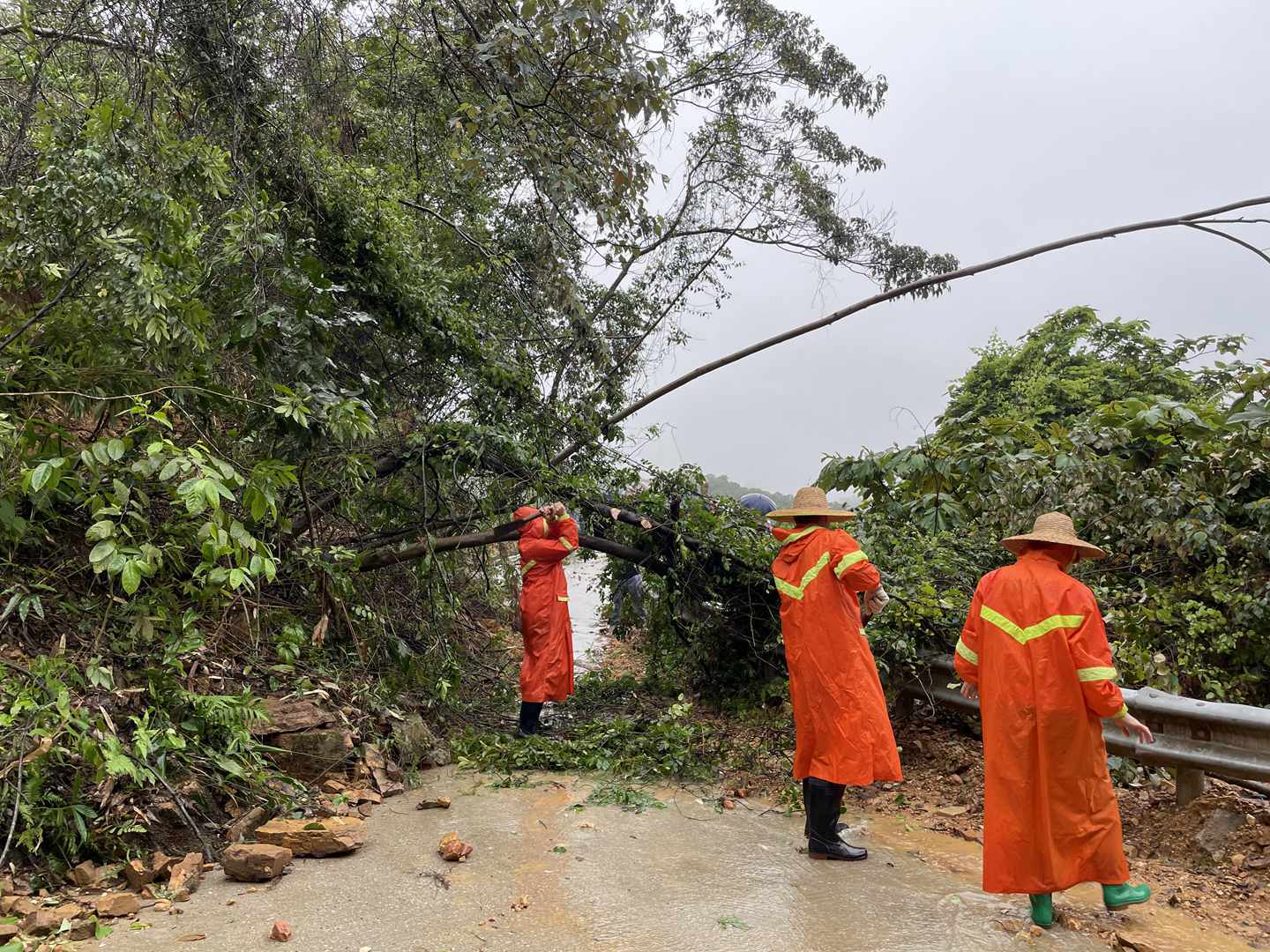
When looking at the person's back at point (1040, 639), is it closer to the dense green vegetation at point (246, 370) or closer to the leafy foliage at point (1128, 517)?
the leafy foliage at point (1128, 517)

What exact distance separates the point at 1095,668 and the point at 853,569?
1.23 meters

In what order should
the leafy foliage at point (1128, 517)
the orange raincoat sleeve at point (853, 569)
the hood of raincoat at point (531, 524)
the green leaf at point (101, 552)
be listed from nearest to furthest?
the green leaf at point (101, 552)
the orange raincoat sleeve at point (853, 569)
the leafy foliage at point (1128, 517)
the hood of raincoat at point (531, 524)

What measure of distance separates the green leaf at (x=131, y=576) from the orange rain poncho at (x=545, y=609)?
11.3 feet

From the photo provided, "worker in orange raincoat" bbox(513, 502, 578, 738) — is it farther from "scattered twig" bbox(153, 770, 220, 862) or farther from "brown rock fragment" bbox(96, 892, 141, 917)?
"brown rock fragment" bbox(96, 892, 141, 917)

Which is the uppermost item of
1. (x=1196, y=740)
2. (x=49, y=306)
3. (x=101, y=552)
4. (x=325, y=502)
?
(x=49, y=306)

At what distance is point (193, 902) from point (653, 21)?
1197 cm

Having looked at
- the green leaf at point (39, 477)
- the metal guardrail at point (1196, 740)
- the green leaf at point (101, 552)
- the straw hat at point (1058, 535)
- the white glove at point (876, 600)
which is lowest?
the metal guardrail at point (1196, 740)

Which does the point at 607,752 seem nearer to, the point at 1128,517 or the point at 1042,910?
the point at 1042,910

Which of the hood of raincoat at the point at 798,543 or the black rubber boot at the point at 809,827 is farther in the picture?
the hood of raincoat at the point at 798,543

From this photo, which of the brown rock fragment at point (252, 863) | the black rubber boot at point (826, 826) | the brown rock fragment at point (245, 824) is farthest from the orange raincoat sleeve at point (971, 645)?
the brown rock fragment at point (245, 824)

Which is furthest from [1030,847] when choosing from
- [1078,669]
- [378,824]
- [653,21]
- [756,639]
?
[653,21]

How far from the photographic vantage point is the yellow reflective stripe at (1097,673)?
3.33 metres

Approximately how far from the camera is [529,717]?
676cm

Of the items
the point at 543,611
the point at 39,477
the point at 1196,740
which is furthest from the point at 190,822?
the point at 1196,740
